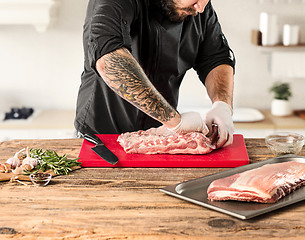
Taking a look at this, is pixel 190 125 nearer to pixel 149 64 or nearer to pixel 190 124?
pixel 190 124

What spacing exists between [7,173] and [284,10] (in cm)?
302

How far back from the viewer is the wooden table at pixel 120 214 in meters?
1.13

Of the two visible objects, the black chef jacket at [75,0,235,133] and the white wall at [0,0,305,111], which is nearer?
the black chef jacket at [75,0,235,133]

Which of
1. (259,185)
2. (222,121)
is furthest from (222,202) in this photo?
(222,121)

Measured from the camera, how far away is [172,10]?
199 centimetres

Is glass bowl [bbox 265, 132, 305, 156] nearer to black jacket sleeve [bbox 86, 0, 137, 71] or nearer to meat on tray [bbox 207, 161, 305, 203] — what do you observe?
meat on tray [bbox 207, 161, 305, 203]

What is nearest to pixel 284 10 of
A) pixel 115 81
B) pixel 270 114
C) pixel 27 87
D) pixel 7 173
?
pixel 270 114

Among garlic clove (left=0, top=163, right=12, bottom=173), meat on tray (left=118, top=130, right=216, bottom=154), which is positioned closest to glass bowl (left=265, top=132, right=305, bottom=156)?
meat on tray (left=118, top=130, right=216, bottom=154)

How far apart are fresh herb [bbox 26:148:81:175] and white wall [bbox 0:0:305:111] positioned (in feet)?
7.77

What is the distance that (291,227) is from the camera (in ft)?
3.77

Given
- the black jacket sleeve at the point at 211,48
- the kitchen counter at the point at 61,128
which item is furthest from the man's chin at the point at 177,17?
the kitchen counter at the point at 61,128

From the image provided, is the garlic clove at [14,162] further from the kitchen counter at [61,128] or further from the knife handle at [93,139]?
the kitchen counter at [61,128]

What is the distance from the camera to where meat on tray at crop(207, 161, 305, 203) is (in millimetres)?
1289

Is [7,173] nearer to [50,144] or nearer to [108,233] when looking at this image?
[50,144]
